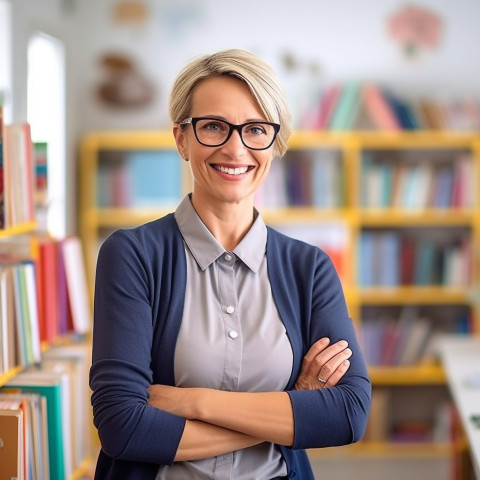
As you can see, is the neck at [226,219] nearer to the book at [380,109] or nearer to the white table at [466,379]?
the white table at [466,379]

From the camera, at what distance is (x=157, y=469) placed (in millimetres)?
1632

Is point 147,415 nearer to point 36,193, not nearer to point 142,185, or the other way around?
point 36,193

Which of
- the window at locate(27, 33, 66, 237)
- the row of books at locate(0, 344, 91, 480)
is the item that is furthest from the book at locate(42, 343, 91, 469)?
the window at locate(27, 33, 66, 237)

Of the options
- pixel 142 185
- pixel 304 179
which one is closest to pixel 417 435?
pixel 304 179

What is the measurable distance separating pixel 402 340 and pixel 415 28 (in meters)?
1.72

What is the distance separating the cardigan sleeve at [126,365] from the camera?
1574 millimetres

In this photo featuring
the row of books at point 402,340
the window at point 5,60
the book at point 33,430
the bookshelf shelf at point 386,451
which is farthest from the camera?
the row of books at point 402,340

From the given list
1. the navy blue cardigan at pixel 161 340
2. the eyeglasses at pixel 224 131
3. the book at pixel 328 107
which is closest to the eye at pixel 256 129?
the eyeglasses at pixel 224 131

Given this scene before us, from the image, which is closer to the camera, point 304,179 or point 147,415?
point 147,415

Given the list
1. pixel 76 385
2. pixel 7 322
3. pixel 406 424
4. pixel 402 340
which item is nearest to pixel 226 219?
pixel 7 322

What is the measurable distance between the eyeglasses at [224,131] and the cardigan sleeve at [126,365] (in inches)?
10.2

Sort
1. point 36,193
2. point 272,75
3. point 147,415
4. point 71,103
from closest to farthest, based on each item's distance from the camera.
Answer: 1. point 147,415
2. point 272,75
3. point 36,193
4. point 71,103

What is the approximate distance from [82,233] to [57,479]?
2.49 metres

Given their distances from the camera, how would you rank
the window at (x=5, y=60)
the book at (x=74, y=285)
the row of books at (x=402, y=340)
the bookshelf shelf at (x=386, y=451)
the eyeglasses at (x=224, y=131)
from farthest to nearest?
1. the row of books at (x=402, y=340)
2. the bookshelf shelf at (x=386, y=451)
3. the window at (x=5, y=60)
4. the book at (x=74, y=285)
5. the eyeglasses at (x=224, y=131)
